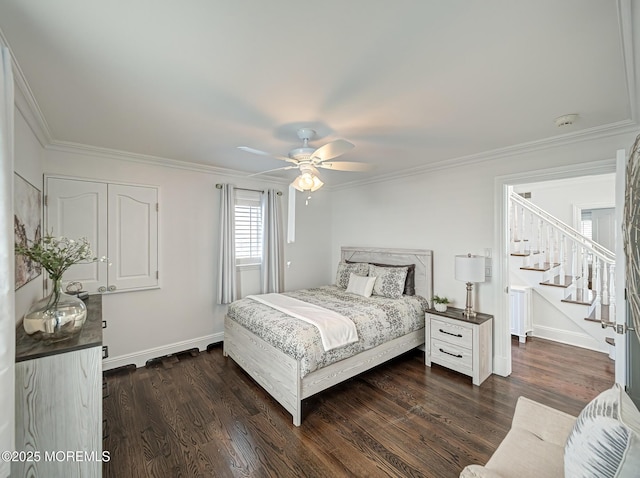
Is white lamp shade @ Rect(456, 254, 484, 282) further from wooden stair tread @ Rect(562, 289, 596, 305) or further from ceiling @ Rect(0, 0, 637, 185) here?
wooden stair tread @ Rect(562, 289, 596, 305)

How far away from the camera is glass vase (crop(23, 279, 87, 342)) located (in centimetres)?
149

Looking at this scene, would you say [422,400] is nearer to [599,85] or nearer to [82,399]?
[82,399]

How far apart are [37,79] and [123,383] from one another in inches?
112

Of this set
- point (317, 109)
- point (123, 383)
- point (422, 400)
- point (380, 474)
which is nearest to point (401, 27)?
point (317, 109)

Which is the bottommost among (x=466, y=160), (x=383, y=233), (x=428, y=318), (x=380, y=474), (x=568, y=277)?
(x=380, y=474)

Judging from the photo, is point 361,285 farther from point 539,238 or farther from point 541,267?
point 539,238

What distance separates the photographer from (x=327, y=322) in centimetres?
263

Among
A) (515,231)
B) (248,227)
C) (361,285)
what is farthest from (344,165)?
(515,231)

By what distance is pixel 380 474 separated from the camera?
1832 millimetres

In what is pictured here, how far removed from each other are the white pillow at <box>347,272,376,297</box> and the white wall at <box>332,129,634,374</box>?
736 mm

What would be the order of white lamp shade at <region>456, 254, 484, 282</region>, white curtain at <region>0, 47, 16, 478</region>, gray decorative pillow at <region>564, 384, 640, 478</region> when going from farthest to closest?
1. white lamp shade at <region>456, 254, 484, 282</region>
2. white curtain at <region>0, 47, 16, 478</region>
3. gray decorative pillow at <region>564, 384, 640, 478</region>

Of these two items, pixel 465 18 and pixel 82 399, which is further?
pixel 82 399

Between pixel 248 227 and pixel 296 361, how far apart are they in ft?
7.79

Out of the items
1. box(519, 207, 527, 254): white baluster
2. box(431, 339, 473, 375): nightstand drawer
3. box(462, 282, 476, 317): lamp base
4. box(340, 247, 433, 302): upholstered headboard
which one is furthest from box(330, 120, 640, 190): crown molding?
box(431, 339, 473, 375): nightstand drawer
